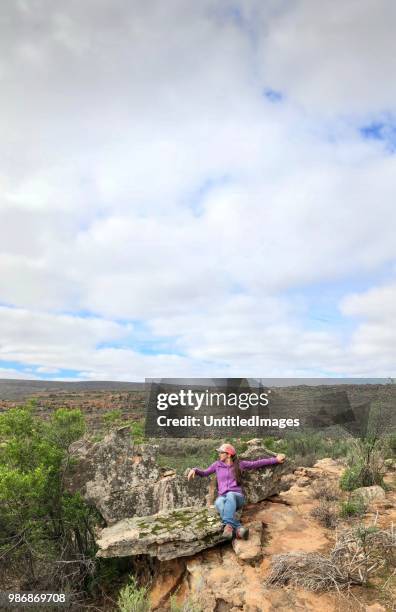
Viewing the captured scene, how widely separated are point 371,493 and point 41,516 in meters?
6.39

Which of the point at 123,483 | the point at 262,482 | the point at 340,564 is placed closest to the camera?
the point at 340,564

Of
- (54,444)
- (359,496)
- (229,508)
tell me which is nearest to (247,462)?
(229,508)

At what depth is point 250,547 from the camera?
242 inches

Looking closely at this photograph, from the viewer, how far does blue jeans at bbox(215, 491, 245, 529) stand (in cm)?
651

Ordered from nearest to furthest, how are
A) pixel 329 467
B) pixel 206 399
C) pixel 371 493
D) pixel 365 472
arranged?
pixel 371 493
pixel 365 472
pixel 329 467
pixel 206 399

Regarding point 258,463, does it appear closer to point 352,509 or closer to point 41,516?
point 352,509

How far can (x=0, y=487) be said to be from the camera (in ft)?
21.0

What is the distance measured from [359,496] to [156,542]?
4.38 m

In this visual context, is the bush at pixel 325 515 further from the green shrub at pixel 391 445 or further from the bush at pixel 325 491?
the green shrub at pixel 391 445

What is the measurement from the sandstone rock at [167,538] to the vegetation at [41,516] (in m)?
0.90

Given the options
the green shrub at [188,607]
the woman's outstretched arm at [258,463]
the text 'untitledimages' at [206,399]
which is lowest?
the green shrub at [188,607]

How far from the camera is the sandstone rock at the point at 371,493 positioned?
331 inches

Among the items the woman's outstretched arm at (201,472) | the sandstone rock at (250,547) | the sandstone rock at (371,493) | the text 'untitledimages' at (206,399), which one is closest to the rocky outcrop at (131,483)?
the woman's outstretched arm at (201,472)

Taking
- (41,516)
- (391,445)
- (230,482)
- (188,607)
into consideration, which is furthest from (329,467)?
(188,607)
